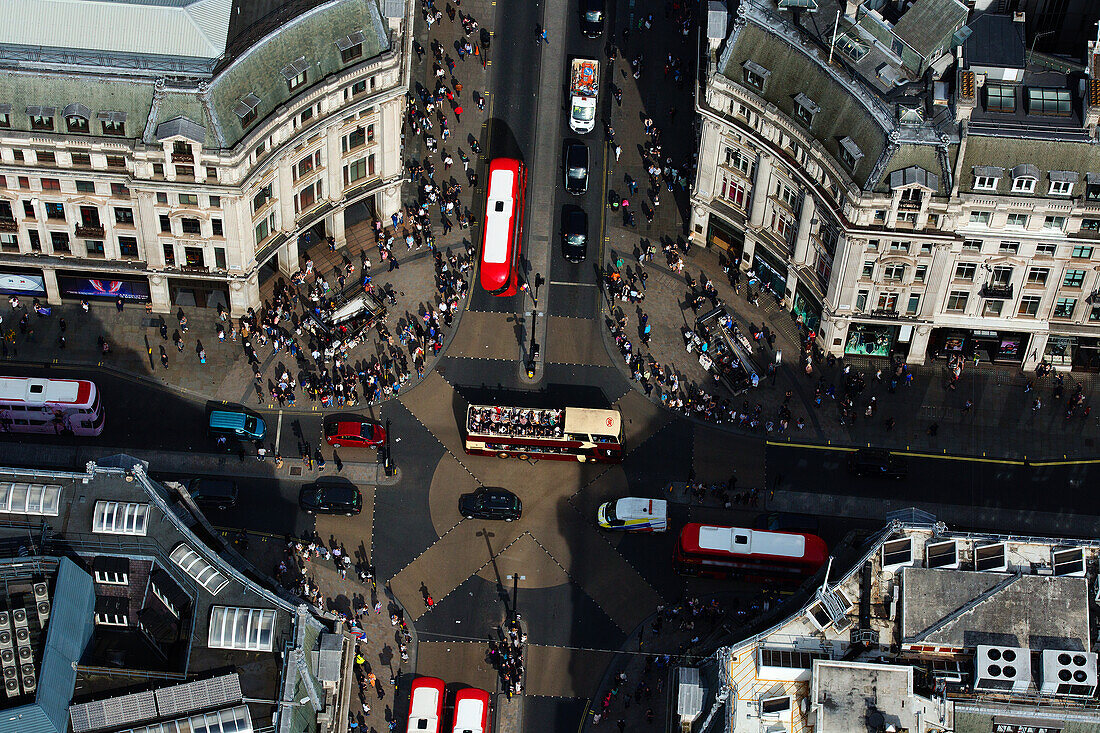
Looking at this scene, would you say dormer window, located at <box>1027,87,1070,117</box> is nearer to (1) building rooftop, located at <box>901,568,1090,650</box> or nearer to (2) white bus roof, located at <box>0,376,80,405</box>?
(1) building rooftop, located at <box>901,568,1090,650</box>

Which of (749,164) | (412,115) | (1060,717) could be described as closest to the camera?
(1060,717)

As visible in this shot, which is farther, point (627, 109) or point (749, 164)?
point (627, 109)

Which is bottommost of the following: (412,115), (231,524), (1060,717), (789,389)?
(1060,717)

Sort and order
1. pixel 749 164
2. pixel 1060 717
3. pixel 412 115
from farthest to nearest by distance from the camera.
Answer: pixel 412 115
pixel 749 164
pixel 1060 717

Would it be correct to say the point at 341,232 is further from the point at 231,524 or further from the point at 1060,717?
the point at 1060,717

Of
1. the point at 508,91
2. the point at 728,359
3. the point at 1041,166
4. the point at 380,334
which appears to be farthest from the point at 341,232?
the point at 1041,166

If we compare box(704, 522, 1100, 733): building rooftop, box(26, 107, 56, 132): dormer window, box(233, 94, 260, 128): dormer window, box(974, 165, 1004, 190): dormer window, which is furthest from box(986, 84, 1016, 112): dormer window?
box(26, 107, 56, 132): dormer window

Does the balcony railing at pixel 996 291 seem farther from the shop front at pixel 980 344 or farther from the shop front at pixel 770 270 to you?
the shop front at pixel 770 270

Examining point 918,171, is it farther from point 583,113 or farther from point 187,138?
point 187,138
